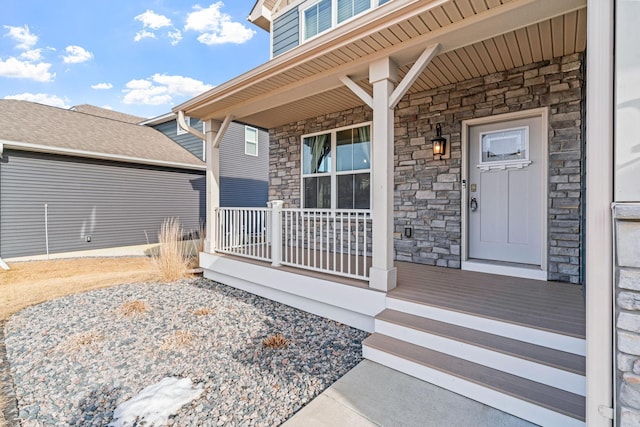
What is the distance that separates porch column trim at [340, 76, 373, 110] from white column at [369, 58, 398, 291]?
0.21 ft

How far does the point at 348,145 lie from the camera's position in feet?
17.6

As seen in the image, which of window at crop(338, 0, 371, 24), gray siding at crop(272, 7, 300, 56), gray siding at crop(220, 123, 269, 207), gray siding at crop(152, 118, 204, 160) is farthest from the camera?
gray siding at crop(220, 123, 269, 207)

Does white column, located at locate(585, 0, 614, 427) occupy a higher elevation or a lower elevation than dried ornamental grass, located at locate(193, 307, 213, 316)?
higher

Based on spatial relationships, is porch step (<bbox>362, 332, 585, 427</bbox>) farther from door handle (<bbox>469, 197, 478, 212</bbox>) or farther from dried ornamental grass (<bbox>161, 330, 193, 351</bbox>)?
door handle (<bbox>469, 197, 478, 212</bbox>)

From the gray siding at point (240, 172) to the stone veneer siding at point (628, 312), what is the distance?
439 inches

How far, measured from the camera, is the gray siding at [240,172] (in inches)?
463

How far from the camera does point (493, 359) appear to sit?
217 centimetres

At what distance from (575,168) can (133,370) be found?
481 cm

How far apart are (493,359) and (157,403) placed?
2.40m

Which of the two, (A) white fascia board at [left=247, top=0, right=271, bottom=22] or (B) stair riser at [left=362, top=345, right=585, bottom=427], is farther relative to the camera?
(A) white fascia board at [left=247, top=0, right=271, bottom=22]

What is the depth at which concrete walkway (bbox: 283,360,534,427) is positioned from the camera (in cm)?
186

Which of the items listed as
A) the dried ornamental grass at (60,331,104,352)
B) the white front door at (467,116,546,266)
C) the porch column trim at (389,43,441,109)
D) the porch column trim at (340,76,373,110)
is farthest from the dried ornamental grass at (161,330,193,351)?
the white front door at (467,116,546,266)

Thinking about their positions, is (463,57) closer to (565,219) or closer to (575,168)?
(575,168)

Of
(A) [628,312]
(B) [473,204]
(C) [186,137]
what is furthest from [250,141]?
(A) [628,312]
